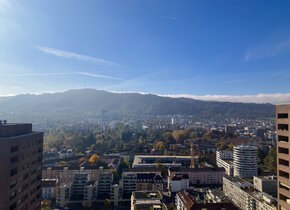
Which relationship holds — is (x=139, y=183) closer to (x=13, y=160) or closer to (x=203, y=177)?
(x=203, y=177)

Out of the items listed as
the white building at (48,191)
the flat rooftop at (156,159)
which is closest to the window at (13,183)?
the white building at (48,191)

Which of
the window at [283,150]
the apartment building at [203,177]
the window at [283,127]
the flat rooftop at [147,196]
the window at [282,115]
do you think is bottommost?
the apartment building at [203,177]

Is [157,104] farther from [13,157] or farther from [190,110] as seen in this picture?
[13,157]

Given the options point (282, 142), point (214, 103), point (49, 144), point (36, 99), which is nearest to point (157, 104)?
point (214, 103)

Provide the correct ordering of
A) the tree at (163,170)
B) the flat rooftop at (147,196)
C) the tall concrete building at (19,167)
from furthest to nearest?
the tree at (163,170), the flat rooftop at (147,196), the tall concrete building at (19,167)

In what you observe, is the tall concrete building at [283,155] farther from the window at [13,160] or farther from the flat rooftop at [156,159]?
the flat rooftop at [156,159]

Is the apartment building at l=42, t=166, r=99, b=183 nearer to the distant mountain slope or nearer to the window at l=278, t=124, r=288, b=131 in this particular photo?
the window at l=278, t=124, r=288, b=131

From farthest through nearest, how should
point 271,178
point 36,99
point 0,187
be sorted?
point 36,99 → point 271,178 → point 0,187
